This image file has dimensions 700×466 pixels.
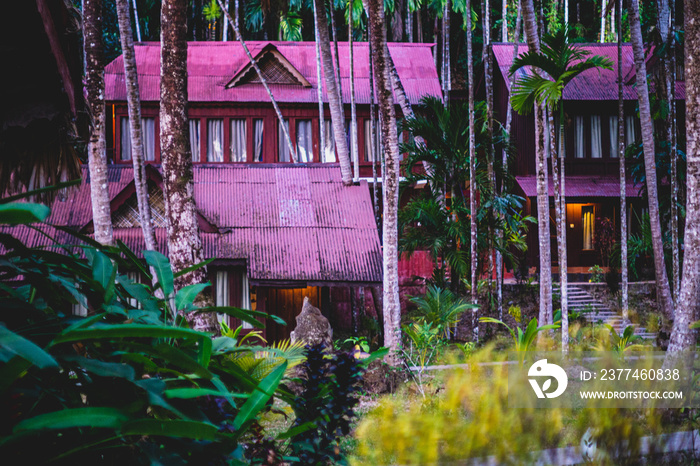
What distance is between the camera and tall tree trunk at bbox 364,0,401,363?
35.7 ft

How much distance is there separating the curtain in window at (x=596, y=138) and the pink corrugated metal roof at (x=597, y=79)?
999mm

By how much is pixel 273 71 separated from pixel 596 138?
12.2 m

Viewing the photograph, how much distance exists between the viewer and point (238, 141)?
20.3 metres

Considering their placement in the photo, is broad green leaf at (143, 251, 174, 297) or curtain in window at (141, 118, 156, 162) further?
curtain in window at (141, 118, 156, 162)

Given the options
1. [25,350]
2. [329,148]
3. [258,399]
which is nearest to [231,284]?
[329,148]

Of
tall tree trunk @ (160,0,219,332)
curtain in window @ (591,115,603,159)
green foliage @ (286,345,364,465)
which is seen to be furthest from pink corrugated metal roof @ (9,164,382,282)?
curtain in window @ (591,115,603,159)

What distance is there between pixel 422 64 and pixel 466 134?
8.26 m

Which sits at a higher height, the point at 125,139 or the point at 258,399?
Answer: the point at 125,139

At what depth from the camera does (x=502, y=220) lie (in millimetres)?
15047

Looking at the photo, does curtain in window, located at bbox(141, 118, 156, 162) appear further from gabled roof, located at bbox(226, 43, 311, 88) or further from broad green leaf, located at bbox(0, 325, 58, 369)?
broad green leaf, located at bbox(0, 325, 58, 369)

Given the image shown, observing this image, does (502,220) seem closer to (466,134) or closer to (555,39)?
(466,134)

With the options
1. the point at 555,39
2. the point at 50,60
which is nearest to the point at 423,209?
the point at 555,39

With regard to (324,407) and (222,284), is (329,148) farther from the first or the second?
(324,407)

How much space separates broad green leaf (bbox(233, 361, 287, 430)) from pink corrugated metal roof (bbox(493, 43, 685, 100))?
2131 cm
